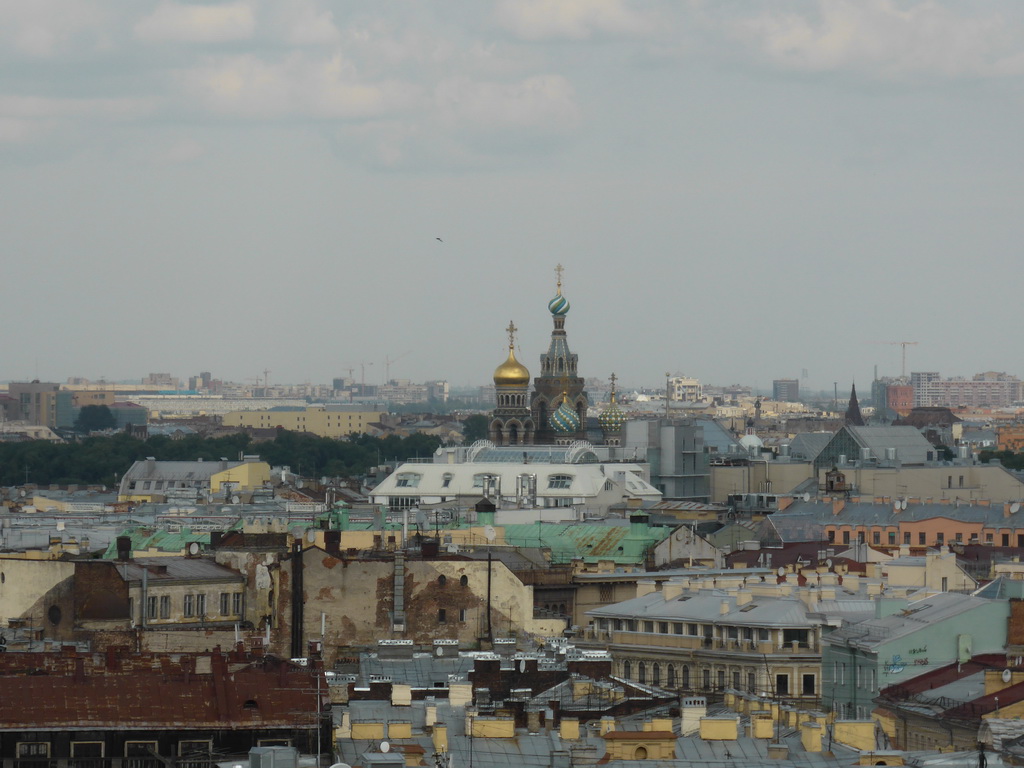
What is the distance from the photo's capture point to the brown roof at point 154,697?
97.7 ft

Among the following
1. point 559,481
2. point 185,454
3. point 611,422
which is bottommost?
point 559,481

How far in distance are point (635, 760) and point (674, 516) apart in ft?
176

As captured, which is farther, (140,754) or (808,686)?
(808,686)

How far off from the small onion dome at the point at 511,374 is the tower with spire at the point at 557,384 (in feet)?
6.11

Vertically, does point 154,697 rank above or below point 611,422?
below

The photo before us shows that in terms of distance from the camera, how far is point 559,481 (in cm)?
9256

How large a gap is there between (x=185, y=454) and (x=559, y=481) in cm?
7298

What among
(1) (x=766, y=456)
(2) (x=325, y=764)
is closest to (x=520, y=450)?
(1) (x=766, y=456)

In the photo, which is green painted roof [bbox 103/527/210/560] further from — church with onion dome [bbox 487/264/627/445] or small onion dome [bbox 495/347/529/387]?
small onion dome [bbox 495/347/529/387]

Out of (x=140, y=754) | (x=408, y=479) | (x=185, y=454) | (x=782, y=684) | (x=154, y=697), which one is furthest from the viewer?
(x=185, y=454)

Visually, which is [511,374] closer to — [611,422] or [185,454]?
[611,422]

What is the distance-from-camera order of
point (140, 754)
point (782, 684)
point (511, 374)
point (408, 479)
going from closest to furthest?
point (140, 754), point (782, 684), point (408, 479), point (511, 374)

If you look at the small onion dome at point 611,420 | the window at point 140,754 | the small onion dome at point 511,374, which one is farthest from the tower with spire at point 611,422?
the window at point 140,754

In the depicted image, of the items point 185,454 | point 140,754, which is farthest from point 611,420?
point 140,754
